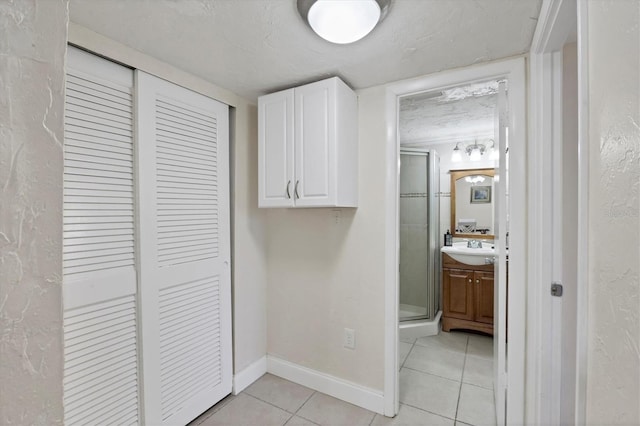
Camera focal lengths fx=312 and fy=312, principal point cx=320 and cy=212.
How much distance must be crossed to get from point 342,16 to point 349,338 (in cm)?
187

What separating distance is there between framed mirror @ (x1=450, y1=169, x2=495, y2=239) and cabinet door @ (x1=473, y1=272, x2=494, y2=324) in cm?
65

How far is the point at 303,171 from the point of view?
1.92 meters

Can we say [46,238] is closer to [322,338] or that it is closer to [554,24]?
[554,24]

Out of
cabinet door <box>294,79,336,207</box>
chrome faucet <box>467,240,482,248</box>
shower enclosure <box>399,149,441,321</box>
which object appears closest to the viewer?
cabinet door <box>294,79,336,207</box>

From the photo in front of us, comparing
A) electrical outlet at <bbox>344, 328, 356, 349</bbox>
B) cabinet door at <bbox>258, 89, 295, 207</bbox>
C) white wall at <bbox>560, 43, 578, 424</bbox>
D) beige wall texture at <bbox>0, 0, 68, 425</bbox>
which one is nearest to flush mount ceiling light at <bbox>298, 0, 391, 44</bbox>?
cabinet door at <bbox>258, 89, 295, 207</bbox>

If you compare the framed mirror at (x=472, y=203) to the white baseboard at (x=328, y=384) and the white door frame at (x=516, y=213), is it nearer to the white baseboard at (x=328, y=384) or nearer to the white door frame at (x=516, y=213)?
the white door frame at (x=516, y=213)

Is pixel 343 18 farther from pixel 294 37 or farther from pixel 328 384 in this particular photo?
pixel 328 384

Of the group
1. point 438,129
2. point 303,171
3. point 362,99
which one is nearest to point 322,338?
point 303,171

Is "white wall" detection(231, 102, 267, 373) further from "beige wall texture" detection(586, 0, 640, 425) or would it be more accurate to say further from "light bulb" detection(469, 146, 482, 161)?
"light bulb" detection(469, 146, 482, 161)

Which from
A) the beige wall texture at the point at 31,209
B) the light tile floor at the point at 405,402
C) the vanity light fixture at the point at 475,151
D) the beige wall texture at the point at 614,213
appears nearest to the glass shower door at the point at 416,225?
the vanity light fixture at the point at 475,151

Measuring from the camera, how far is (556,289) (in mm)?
1421

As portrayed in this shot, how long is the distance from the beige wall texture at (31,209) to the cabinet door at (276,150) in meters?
1.59

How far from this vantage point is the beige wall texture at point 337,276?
2.02 meters

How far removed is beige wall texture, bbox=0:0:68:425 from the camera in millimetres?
332
